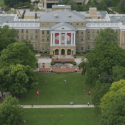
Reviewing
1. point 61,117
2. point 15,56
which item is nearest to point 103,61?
point 61,117

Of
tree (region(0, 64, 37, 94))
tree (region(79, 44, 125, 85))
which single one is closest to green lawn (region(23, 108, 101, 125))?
tree (region(0, 64, 37, 94))

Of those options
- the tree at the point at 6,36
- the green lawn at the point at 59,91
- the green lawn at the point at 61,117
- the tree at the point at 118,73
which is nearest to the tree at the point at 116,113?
the green lawn at the point at 61,117

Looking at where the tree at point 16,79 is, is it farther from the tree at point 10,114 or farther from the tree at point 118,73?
the tree at point 118,73

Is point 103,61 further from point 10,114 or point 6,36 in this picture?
point 6,36

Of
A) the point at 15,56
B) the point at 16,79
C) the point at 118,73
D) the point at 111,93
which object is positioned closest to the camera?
the point at 111,93

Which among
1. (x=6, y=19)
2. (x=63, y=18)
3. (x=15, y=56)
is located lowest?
(x=15, y=56)

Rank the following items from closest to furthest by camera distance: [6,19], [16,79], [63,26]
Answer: [16,79] → [63,26] → [6,19]

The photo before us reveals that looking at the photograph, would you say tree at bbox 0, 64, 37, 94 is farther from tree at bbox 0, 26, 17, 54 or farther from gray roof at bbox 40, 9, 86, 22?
gray roof at bbox 40, 9, 86, 22
